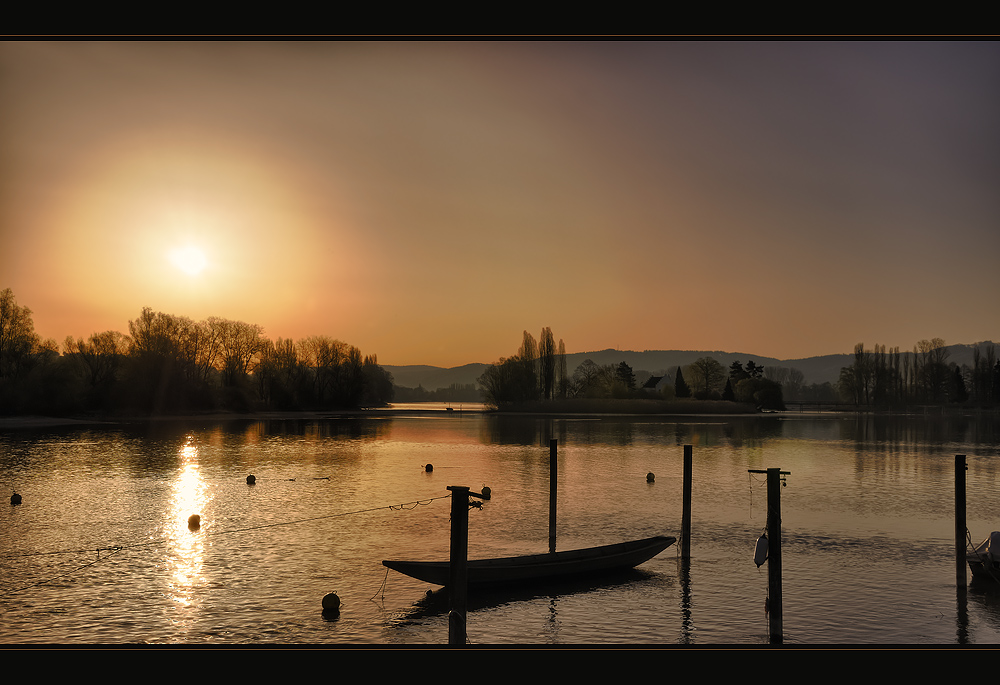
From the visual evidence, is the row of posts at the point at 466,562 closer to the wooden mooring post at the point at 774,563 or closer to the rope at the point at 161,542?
the wooden mooring post at the point at 774,563

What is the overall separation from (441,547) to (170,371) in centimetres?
8089

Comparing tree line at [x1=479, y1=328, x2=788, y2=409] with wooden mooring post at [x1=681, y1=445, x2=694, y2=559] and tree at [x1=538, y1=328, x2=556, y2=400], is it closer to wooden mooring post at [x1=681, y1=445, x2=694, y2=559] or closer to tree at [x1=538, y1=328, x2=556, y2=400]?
tree at [x1=538, y1=328, x2=556, y2=400]

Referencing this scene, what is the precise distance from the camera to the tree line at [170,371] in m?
79.1

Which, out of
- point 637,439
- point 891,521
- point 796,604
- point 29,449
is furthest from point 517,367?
point 796,604

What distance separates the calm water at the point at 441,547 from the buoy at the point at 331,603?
29 centimetres

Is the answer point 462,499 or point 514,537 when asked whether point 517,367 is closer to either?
point 514,537

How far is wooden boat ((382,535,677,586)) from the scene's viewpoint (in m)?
15.2

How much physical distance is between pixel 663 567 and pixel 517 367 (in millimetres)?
96166

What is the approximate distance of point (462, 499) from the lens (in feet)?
38.2

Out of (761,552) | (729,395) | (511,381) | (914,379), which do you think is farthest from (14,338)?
(914,379)

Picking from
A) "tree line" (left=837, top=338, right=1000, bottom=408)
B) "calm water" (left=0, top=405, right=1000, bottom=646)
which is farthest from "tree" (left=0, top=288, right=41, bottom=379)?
"tree line" (left=837, top=338, right=1000, bottom=408)

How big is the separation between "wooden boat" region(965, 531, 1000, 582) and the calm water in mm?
872

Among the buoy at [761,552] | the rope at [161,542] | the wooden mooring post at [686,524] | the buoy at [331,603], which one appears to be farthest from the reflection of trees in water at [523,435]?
the buoy at [761,552]

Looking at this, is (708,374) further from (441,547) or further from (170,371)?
(441,547)
